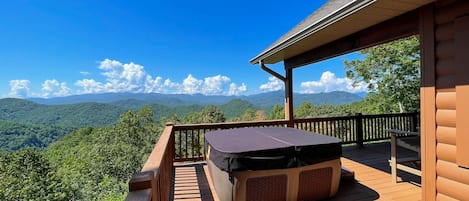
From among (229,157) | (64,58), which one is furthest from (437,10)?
(64,58)

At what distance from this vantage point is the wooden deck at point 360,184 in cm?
335

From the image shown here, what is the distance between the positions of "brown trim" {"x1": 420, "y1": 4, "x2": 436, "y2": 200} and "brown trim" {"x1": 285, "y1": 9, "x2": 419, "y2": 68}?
0.23 m

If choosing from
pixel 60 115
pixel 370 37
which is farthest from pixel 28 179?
pixel 60 115

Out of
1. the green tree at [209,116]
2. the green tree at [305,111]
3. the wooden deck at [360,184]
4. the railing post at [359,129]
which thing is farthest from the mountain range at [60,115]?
the wooden deck at [360,184]

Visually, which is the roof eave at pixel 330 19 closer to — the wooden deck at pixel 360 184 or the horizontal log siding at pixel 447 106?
the horizontal log siding at pixel 447 106

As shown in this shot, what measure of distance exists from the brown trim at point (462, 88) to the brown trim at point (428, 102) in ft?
0.87

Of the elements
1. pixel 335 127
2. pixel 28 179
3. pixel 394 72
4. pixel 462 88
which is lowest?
pixel 28 179

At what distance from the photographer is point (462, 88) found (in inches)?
83.3

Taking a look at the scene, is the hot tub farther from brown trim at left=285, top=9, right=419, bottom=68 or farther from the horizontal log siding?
brown trim at left=285, top=9, right=419, bottom=68

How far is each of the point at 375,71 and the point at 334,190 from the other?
879cm

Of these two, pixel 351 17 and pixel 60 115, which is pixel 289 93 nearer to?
pixel 351 17

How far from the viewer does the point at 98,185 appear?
20.0 meters

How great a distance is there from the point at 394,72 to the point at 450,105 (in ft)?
27.8

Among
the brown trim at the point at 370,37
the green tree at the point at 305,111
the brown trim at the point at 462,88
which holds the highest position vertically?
the brown trim at the point at 370,37
